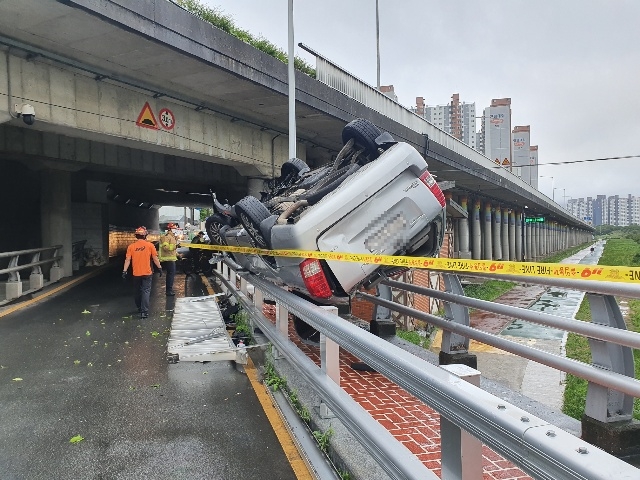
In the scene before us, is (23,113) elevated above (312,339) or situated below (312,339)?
above

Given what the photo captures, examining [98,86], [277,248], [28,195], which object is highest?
[98,86]

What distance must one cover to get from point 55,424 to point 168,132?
1010 centimetres

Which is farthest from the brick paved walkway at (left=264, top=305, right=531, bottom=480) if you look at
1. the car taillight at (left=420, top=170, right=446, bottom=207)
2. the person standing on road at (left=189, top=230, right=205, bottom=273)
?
the person standing on road at (left=189, top=230, right=205, bottom=273)

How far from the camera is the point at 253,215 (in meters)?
5.94

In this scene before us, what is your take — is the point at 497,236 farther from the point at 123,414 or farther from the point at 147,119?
the point at 123,414

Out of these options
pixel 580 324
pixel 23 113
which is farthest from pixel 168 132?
pixel 580 324

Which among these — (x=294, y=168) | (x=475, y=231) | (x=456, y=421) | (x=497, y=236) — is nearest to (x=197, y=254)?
(x=294, y=168)

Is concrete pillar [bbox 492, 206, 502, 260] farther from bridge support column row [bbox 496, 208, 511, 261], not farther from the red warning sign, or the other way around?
the red warning sign

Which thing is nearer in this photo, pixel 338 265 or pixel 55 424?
pixel 55 424

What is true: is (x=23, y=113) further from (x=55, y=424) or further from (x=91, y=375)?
(x=55, y=424)

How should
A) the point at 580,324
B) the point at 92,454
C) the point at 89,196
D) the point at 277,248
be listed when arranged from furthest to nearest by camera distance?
the point at 89,196 → the point at 277,248 → the point at 92,454 → the point at 580,324

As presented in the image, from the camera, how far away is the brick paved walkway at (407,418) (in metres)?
3.13

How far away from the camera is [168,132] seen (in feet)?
43.4

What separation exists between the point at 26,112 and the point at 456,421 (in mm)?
10388
